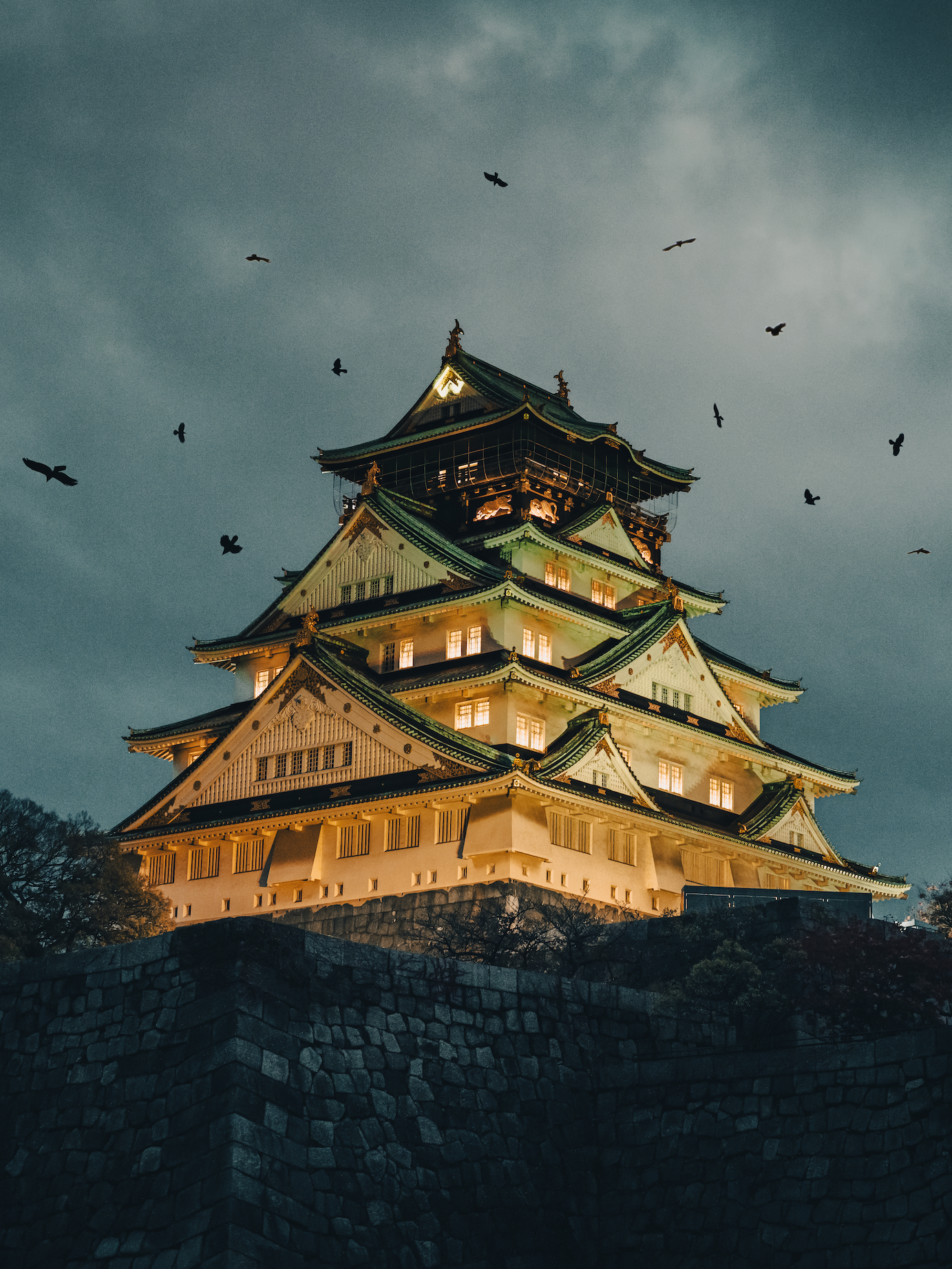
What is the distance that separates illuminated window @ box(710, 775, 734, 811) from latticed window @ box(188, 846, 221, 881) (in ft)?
58.9

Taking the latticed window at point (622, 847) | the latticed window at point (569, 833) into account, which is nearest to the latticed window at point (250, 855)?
the latticed window at point (569, 833)

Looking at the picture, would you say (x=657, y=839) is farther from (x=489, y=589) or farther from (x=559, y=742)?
(x=489, y=589)

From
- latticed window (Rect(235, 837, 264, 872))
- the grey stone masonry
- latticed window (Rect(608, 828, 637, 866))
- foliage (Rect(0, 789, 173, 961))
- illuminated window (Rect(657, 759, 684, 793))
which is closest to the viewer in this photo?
the grey stone masonry

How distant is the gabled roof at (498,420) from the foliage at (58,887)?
86.5 feet

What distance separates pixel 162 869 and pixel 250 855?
3452mm

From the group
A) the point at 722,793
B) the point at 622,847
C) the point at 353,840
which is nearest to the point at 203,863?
the point at 353,840

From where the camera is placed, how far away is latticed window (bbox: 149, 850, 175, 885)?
58375 mm

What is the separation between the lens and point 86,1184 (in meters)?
24.7

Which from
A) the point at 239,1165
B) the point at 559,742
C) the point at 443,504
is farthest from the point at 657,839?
the point at 239,1165

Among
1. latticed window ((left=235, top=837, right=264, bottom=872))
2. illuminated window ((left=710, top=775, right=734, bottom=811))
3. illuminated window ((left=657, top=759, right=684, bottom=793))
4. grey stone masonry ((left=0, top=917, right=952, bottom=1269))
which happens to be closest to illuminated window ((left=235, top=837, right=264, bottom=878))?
latticed window ((left=235, top=837, right=264, bottom=872))

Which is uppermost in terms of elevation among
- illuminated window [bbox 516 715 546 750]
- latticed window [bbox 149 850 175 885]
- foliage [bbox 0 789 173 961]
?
illuminated window [bbox 516 715 546 750]

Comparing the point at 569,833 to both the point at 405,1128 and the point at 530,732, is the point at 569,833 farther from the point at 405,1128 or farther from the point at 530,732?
the point at 405,1128

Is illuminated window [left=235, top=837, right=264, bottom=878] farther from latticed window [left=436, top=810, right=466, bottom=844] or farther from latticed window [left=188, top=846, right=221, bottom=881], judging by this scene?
latticed window [left=436, top=810, right=466, bottom=844]

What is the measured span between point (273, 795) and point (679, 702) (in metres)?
15.5
